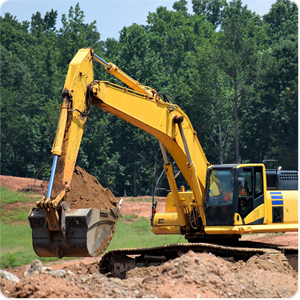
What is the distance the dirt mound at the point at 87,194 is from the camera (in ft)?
35.0

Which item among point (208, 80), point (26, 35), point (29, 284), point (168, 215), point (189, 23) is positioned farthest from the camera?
point (26, 35)

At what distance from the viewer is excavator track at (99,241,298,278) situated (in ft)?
35.4

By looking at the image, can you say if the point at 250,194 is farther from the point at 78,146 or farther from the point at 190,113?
the point at 190,113

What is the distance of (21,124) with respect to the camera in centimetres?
5075

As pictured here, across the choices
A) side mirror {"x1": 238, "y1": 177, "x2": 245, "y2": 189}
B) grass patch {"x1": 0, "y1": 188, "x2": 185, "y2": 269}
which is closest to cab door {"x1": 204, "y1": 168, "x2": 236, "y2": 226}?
side mirror {"x1": 238, "y1": 177, "x2": 245, "y2": 189}

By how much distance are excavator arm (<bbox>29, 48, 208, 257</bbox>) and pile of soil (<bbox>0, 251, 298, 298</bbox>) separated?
822 millimetres

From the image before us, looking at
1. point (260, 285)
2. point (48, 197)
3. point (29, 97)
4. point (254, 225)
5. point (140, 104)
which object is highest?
point (29, 97)

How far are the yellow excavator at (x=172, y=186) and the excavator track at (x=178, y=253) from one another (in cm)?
29

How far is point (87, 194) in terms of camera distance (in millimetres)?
10992

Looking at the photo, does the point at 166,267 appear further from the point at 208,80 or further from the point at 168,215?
the point at 208,80

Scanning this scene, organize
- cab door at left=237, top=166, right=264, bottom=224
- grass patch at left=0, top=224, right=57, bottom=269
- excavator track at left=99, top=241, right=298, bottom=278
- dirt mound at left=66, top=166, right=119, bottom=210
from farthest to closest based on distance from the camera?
grass patch at left=0, top=224, right=57, bottom=269 → cab door at left=237, top=166, right=264, bottom=224 → excavator track at left=99, top=241, right=298, bottom=278 → dirt mound at left=66, top=166, right=119, bottom=210

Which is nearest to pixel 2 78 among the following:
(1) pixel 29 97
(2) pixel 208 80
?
(1) pixel 29 97

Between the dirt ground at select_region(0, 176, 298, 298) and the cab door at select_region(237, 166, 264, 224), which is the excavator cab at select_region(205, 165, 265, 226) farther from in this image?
the dirt ground at select_region(0, 176, 298, 298)

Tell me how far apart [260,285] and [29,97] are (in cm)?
5024
